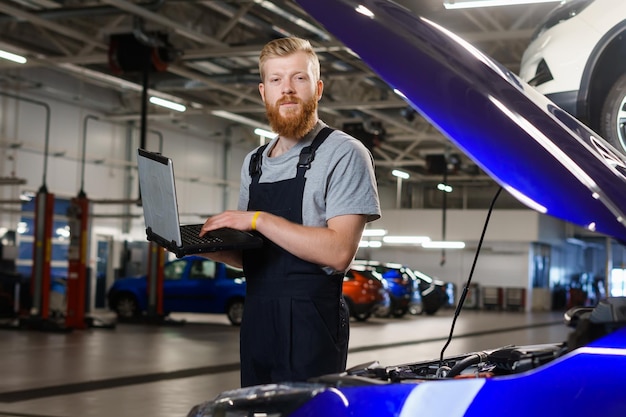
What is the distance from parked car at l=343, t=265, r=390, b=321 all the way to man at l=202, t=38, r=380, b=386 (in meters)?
16.6

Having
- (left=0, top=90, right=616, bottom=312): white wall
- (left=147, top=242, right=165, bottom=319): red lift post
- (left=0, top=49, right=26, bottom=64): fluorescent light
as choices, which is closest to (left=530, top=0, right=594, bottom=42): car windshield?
(left=0, top=49, right=26, bottom=64): fluorescent light

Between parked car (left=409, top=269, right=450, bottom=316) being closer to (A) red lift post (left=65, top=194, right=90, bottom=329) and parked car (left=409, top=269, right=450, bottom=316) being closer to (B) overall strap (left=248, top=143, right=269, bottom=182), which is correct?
(A) red lift post (left=65, top=194, right=90, bottom=329)

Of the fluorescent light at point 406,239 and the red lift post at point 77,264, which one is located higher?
the fluorescent light at point 406,239

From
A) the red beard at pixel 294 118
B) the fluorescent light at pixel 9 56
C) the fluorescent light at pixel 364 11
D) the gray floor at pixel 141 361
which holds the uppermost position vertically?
the fluorescent light at pixel 9 56

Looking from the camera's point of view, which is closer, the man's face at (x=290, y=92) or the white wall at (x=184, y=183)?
the man's face at (x=290, y=92)

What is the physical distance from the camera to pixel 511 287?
A: 32.8 meters

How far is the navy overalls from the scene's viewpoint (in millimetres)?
2115

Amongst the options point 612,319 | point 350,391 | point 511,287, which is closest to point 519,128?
point 612,319

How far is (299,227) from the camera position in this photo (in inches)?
81.4

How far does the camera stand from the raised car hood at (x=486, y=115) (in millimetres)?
1542

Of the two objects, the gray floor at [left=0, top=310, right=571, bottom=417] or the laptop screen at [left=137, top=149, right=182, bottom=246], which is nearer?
the laptop screen at [left=137, top=149, right=182, bottom=246]

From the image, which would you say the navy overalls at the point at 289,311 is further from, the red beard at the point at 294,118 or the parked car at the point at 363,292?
the parked car at the point at 363,292

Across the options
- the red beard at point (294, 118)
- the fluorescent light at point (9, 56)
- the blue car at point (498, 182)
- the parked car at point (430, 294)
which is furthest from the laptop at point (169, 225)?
the parked car at point (430, 294)

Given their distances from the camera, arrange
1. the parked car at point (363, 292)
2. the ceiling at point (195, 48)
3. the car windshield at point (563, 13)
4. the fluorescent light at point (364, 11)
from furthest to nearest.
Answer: the parked car at point (363, 292) → the ceiling at point (195, 48) → the car windshield at point (563, 13) → the fluorescent light at point (364, 11)
